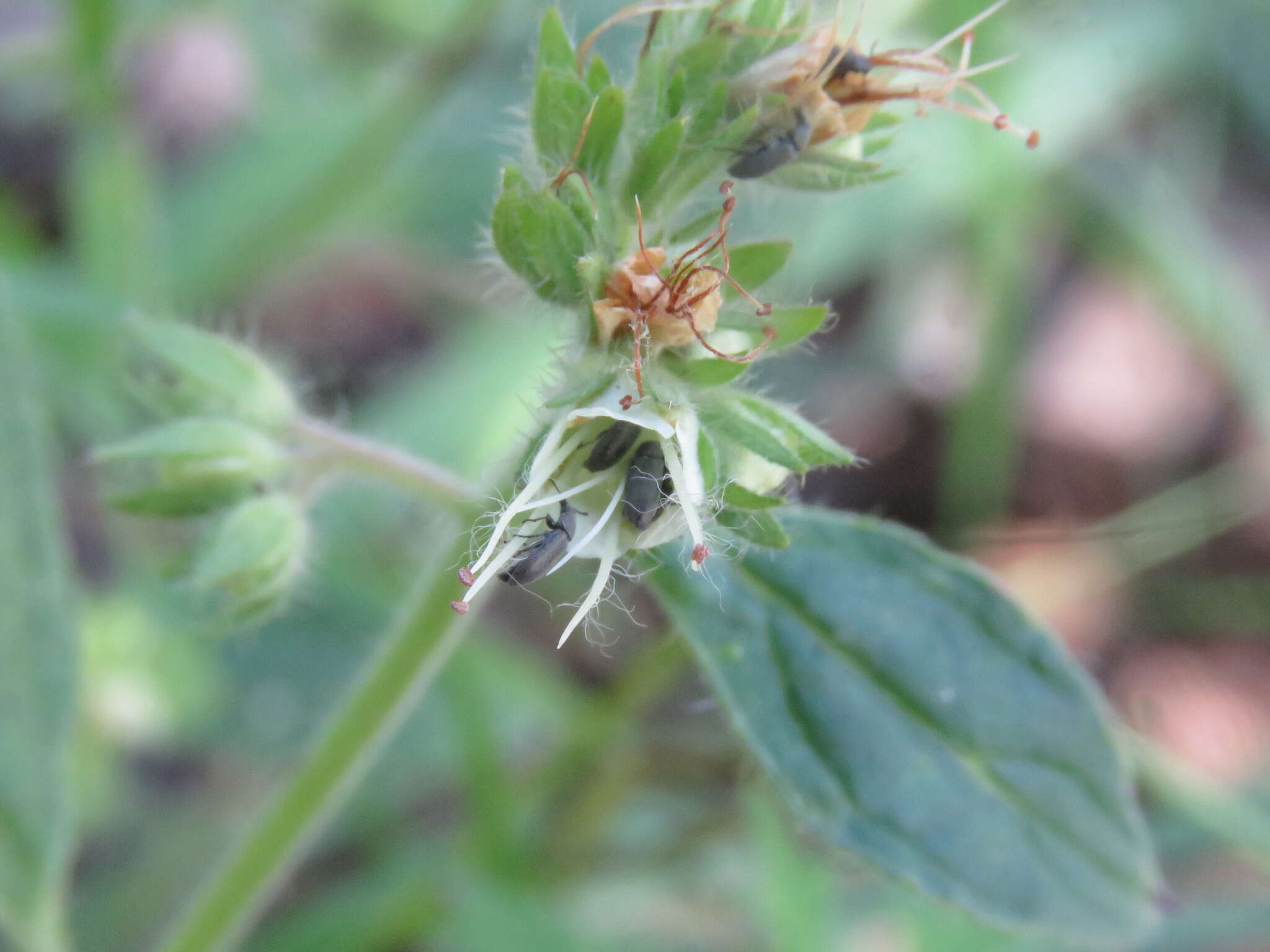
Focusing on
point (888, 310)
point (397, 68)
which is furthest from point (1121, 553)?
point (397, 68)

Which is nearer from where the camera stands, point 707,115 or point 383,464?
point 707,115

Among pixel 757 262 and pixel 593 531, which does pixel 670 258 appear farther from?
pixel 593 531

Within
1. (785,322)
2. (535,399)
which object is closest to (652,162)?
(785,322)


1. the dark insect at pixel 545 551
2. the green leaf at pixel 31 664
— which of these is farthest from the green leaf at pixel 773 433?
the green leaf at pixel 31 664


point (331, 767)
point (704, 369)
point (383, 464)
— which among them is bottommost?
point (331, 767)

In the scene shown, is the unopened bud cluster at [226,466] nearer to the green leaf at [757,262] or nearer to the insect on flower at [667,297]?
the insect on flower at [667,297]

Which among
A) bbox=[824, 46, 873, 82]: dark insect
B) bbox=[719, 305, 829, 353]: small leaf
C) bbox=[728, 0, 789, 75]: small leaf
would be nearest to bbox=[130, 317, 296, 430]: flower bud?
bbox=[719, 305, 829, 353]: small leaf
